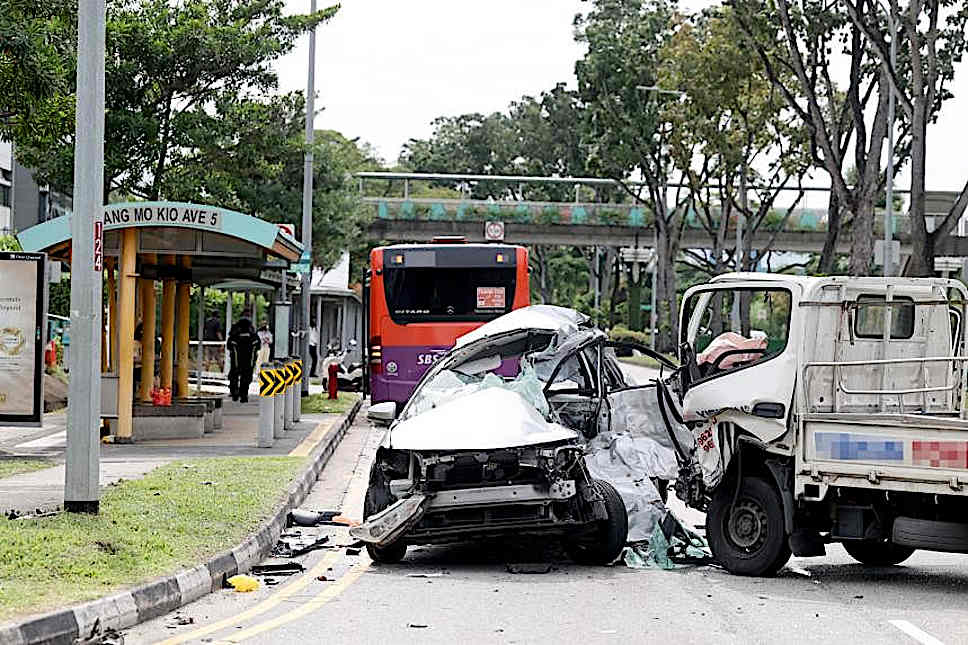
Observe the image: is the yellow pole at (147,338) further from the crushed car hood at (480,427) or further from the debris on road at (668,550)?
the debris on road at (668,550)

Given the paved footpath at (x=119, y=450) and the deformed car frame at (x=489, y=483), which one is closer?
the deformed car frame at (x=489, y=483)

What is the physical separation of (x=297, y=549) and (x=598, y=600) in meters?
3.30

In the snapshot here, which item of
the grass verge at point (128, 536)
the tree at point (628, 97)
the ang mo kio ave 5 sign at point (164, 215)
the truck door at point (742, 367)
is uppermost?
the tree at point (628, 97)

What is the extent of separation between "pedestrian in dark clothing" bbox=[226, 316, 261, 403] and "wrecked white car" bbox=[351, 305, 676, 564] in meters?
18.9

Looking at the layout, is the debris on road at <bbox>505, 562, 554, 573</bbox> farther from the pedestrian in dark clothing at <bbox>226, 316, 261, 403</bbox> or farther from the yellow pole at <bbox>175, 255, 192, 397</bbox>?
the pedestrian in dark clothing at <bbox>226, 316, 261, 403</bbox>

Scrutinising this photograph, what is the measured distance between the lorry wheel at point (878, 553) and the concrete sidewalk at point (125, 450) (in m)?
6.76

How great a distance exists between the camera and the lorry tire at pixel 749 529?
36.2ft

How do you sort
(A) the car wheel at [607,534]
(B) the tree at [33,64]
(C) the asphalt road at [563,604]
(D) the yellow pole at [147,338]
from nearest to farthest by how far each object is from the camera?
(C) the asphalt road at [563,604]
(A) the car wheel at [607,534]
(B) the tree at [33,64]
(D) the yellow pole at [147,338]

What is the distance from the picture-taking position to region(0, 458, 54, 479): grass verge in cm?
1606

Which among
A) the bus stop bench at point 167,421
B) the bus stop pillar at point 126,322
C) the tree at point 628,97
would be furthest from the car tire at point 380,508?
the tree at point 628,97

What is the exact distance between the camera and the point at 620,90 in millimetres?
50062

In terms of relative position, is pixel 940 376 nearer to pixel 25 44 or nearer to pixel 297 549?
pixel 297 549

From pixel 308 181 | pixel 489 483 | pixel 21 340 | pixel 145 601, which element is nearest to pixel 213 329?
pixel 308 181

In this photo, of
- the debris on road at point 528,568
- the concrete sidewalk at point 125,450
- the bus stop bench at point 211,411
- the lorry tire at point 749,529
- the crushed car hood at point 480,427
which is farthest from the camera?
the bus stop bench at point 211,411
